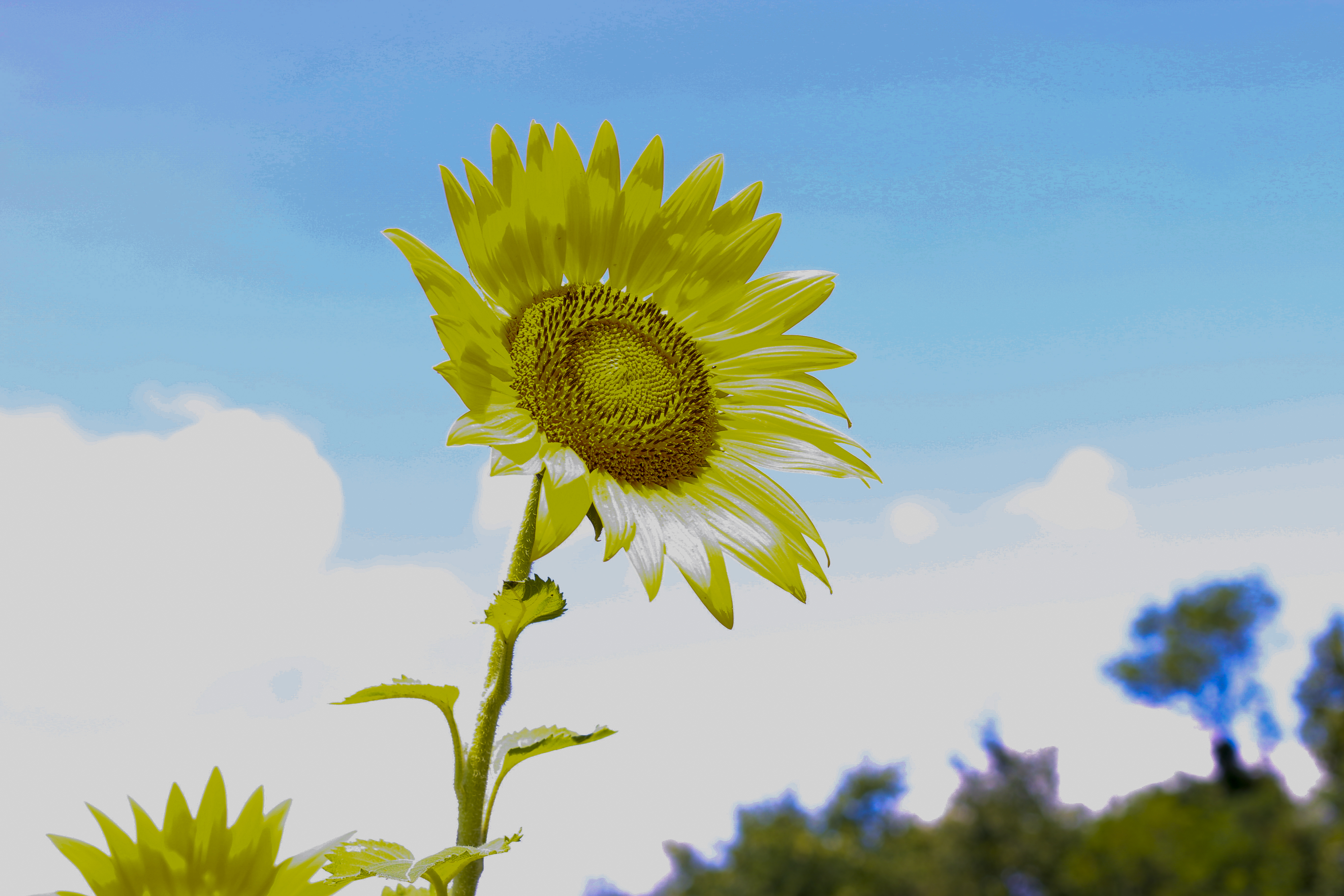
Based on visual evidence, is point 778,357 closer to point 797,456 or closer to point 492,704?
point 797,456

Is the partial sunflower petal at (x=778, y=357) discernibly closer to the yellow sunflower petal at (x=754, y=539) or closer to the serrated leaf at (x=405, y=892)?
the yellow sunflower petal at (x=754, y=539)

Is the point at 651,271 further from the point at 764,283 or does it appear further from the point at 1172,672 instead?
the point at 1172,672

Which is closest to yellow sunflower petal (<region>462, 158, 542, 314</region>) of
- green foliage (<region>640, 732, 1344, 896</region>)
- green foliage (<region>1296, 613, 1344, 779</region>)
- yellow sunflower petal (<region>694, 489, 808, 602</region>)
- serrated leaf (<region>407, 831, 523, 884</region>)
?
yellow sunflower petal (<region>694, 489, 808, 602</region>)

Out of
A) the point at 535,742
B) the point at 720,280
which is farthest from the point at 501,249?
the point at 535,742

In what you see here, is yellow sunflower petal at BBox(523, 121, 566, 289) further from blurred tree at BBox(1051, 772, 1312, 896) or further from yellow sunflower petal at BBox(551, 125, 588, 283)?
blurred tree at BBox(1051, 772, 1312, 896)

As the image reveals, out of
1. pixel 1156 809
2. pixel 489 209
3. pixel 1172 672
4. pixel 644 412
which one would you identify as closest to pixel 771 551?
pixel 644 412

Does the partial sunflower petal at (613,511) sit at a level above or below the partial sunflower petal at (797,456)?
below

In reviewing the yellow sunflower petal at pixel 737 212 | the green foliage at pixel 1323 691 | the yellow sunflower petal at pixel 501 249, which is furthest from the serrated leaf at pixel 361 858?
the green foliage at pixel 1323 691
